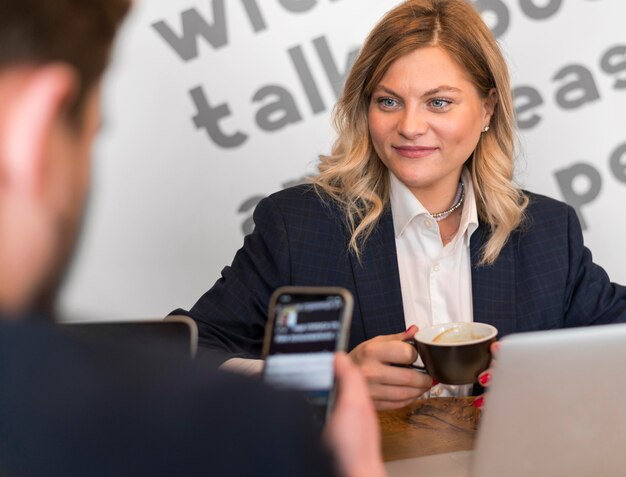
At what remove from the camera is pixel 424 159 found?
207cm

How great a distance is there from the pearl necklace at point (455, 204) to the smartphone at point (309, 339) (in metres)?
1.29

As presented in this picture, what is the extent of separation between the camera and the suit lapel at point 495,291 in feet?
6.73

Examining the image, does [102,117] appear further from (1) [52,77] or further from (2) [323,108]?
(2) [323,108]

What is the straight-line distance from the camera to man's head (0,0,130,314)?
52cm

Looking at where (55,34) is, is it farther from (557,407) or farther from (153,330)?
(557,407)

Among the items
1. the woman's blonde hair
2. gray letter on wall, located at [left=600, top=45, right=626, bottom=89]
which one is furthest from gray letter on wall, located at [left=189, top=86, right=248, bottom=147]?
gray letter on wall, located at [left=600, top=45, right=626, bottom=89]

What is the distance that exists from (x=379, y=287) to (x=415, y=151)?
33cm

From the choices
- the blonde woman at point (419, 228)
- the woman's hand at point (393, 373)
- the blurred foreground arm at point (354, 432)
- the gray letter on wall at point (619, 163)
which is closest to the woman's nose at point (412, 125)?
the blonde woman at point (419, 228)

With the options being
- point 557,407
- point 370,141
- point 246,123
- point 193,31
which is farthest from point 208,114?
point 557,407

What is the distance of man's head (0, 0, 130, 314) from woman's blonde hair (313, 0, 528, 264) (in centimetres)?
158

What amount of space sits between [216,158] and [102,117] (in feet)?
7.34

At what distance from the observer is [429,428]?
160 cm

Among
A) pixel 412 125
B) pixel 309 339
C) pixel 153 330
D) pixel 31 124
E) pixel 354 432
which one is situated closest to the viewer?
pixel 31 124

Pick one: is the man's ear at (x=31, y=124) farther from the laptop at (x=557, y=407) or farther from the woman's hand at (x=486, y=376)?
the woman's hand at (x=486, y=376)
